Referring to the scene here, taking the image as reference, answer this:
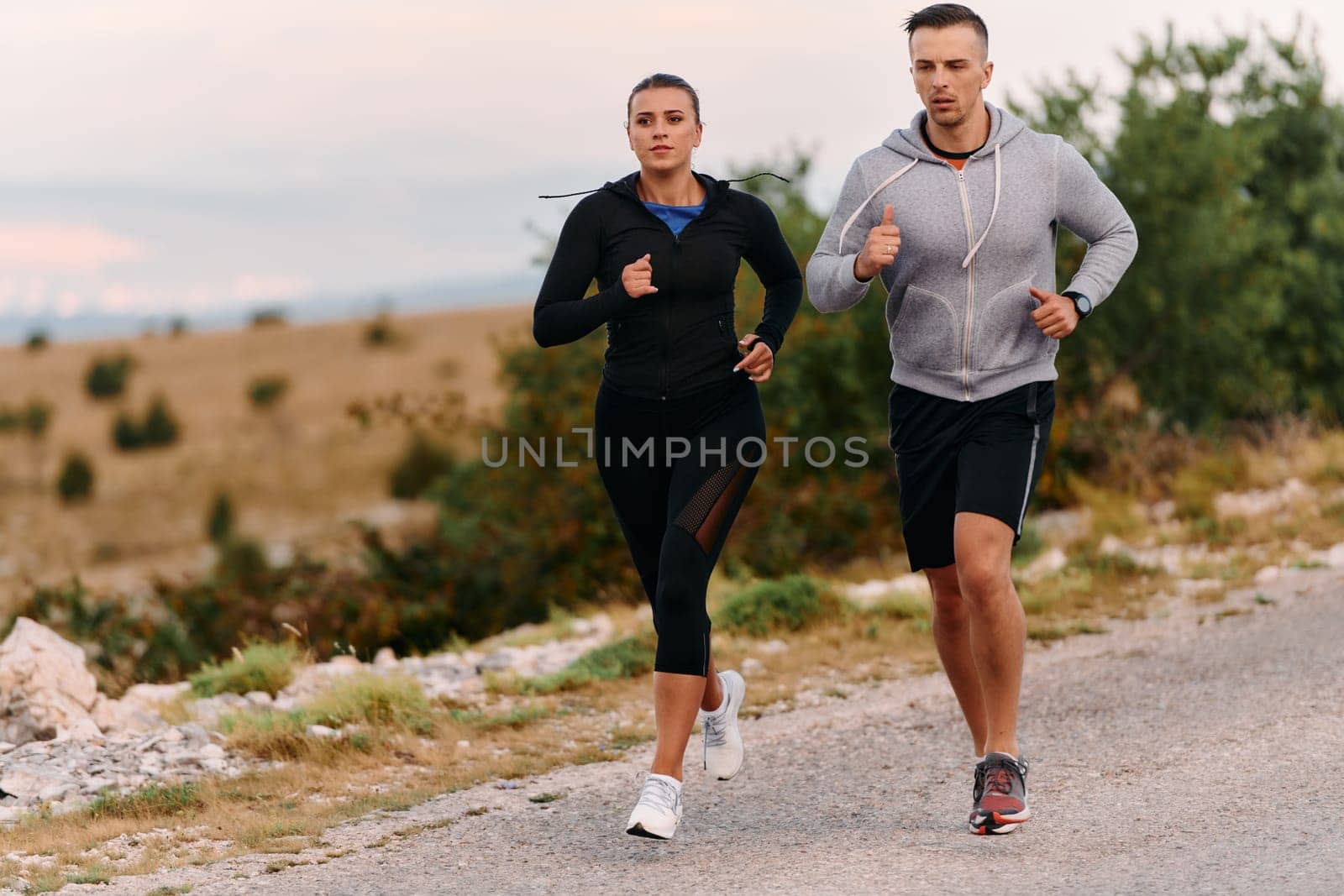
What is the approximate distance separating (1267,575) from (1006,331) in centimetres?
597

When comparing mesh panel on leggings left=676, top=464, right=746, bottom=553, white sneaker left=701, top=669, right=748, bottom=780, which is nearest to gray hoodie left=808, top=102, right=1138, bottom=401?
mesh panel on leggings left=676, top=464, right=746, bottom=553

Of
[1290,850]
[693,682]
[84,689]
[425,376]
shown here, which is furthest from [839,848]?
[425,376]

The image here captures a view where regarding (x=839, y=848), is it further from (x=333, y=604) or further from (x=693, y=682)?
(x=333, y=604)

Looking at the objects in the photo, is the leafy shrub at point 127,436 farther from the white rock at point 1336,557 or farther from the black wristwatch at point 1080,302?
the black wristwatch at point 1080,302

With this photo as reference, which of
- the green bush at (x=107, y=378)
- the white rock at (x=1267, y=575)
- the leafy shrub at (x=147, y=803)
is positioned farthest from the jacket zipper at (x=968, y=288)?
the green bush at (x=107, y=378)

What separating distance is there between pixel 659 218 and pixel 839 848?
2.21 metres

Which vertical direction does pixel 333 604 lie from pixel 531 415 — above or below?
below

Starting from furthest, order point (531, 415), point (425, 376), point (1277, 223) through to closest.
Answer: point (425, 376), point (1277, 223), point (531, 415)

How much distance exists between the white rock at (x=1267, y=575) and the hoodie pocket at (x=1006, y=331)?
5767 mm

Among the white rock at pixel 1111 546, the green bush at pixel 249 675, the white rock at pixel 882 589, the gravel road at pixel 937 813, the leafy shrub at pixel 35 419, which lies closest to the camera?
the gravel road at pixel 937 813

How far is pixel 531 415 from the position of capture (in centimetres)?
1661

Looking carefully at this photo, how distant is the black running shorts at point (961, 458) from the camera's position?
15.8 feet

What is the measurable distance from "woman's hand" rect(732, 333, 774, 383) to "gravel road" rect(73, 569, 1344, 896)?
1.60m

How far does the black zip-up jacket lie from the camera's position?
4977 millimetres
